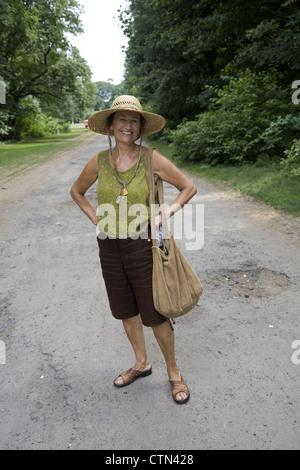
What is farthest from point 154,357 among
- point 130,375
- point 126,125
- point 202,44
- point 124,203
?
point 202,44

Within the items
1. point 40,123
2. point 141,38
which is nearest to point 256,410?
point 141,38

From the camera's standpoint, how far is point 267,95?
37.2 feet

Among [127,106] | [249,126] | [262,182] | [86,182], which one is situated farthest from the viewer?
[249,126]

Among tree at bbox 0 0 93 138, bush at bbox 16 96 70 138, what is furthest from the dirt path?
bush at bbox 16 96 70 138

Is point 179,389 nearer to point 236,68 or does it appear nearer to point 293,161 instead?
point 293,161

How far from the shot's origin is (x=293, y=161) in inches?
327

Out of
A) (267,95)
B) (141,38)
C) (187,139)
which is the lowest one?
(187,139)

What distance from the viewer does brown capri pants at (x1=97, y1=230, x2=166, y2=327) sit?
2236mm

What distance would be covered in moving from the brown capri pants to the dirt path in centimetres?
60

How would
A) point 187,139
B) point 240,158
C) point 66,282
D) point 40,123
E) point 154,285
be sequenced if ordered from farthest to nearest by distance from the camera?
point 40,123, point 187,139, point 240,158, point 66,282, point 154,285

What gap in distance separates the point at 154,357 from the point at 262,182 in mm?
6644

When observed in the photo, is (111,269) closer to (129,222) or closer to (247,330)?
(129,222)

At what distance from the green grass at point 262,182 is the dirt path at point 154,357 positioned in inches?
70.1

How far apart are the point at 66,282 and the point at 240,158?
8058 millimetres
